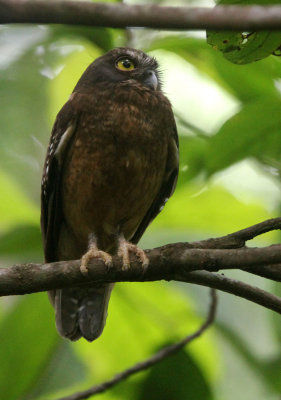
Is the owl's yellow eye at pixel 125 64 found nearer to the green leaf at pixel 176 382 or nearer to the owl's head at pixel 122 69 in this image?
the owl's head at pixel 122 69

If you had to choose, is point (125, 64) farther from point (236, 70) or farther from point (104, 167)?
point (236, 70)

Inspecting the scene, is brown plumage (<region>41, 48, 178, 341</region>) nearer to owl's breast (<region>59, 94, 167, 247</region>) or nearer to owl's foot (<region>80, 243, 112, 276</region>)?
owl's breast (<region>59, 94, 167, 247</region>)

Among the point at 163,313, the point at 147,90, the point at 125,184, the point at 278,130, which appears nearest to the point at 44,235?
the point at 125,184

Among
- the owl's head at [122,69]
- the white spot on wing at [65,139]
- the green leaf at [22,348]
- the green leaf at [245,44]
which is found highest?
the green leaf at [245,44]

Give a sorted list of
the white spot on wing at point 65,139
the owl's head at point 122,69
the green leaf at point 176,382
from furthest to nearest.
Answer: the owl's head at point 122,69, the white spot on wing at point 65,139, the green leaf at point 176,382

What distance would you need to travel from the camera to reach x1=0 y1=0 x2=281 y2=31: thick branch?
133cm

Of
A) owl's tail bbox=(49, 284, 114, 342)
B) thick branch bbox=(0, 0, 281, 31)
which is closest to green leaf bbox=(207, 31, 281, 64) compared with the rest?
thick branch bbox=(0, 0, 281, 31)

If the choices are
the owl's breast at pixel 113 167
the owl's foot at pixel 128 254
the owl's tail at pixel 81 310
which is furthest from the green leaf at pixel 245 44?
the owl's tail at pixel 81 310

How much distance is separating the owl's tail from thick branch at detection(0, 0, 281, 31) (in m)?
2.85

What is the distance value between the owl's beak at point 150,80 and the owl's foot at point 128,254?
44.6 inches

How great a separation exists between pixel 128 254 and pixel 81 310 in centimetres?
112

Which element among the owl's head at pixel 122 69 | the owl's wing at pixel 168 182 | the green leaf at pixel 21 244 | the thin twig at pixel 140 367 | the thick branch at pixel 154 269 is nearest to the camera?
the thick branch at pixel 154 269

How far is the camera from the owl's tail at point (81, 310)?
416 cm

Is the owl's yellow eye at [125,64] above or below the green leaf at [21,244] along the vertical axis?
above
